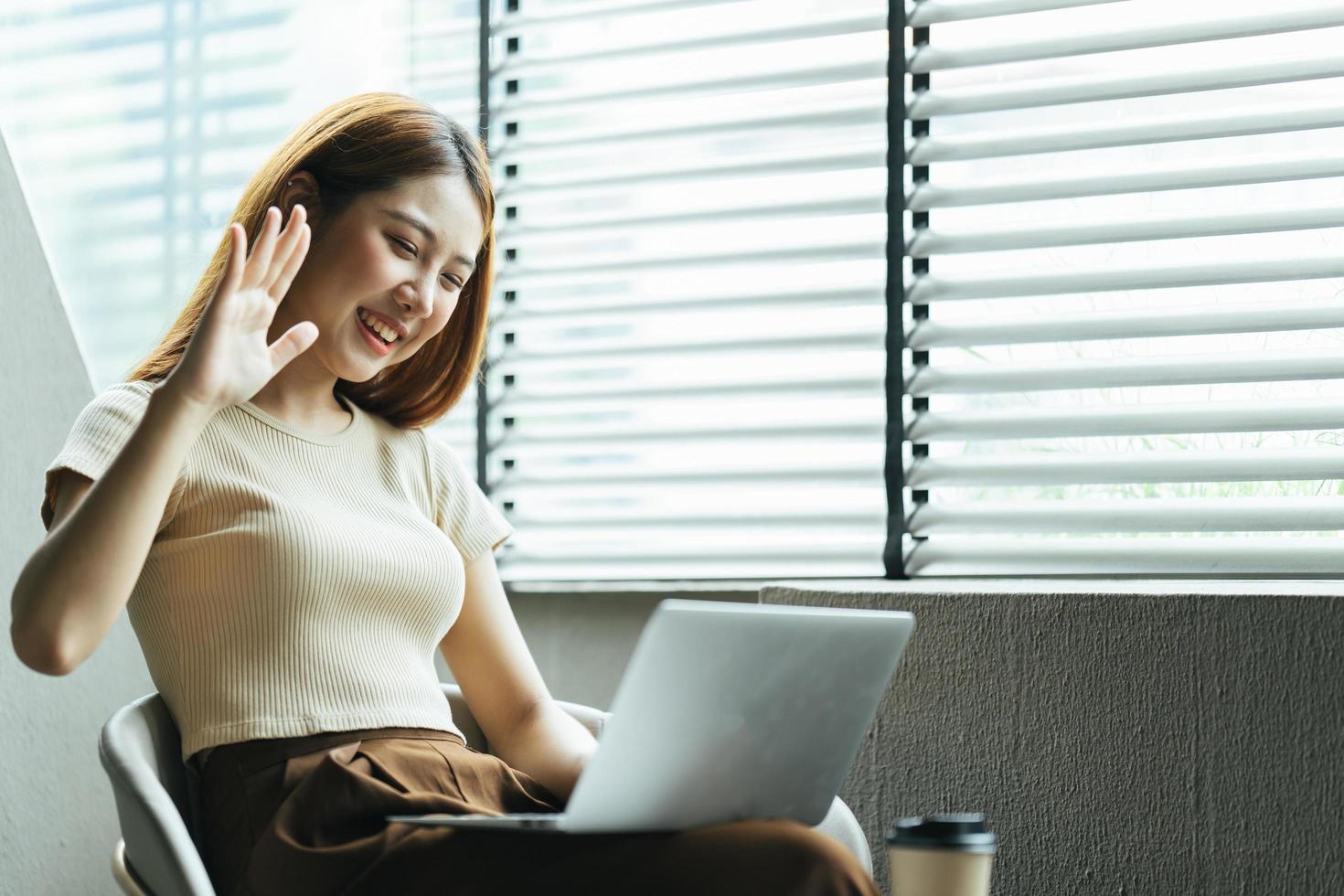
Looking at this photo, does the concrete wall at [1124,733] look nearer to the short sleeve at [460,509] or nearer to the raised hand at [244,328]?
the short sleeve at [460,509]

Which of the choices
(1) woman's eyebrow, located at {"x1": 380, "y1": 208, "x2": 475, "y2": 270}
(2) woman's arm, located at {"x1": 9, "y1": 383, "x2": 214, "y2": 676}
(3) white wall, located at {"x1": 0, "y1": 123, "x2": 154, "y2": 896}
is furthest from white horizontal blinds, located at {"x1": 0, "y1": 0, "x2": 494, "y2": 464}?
(2) woman's arm, located at {"x1": 9, "y1": 383, "x2": 214, "y2": 676}

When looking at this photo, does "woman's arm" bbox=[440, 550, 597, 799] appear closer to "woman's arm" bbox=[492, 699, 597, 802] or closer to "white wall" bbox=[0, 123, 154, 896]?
"woman's arm" bbox=[492, 699, 597, 802]

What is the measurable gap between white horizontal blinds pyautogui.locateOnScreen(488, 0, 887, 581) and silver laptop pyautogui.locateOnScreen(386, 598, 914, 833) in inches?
40.5

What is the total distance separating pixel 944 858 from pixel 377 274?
3.26ft

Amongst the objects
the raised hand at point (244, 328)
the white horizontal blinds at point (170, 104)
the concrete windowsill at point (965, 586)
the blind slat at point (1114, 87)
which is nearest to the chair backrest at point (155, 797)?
the raised hand at point (244, 328)

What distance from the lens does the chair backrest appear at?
134 cm

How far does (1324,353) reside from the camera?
2068mm

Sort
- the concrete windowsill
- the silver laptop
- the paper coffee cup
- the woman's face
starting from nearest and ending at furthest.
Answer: the silver laptop → the paper coffee cup → the woman's face → the concrete windowsill

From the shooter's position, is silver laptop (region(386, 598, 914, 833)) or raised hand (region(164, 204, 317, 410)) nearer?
silver laptop (region(386, 598, 914, 833))

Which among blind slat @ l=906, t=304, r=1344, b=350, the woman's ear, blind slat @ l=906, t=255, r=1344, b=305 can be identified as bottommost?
blind slat @ l=906, t=304, r=1344, b=350

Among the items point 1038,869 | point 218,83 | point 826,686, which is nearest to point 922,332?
point 1038,869

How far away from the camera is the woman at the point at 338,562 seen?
52.0 inches

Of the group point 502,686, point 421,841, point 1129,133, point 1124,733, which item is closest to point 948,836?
point 421,841

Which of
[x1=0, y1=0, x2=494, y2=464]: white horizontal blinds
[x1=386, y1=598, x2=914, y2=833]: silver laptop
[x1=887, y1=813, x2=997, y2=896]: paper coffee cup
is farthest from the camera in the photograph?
[x1=0, y1=0, x2=494, y2=464]: white horizontal blinds
